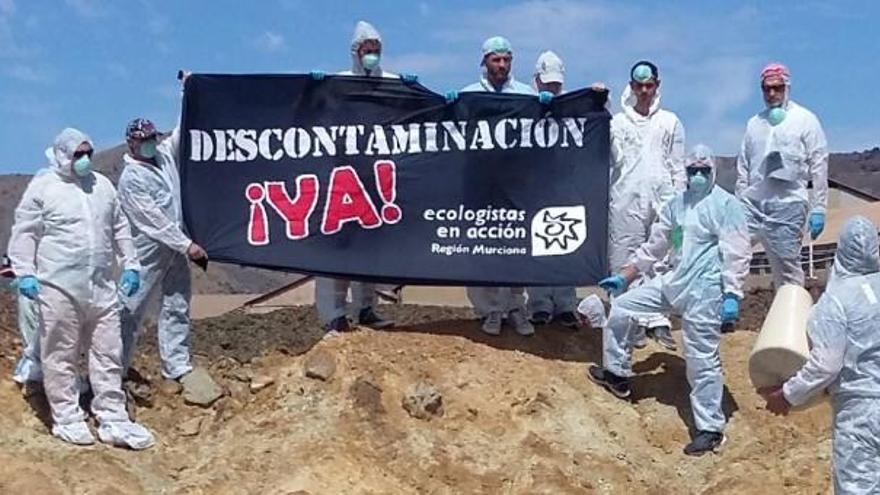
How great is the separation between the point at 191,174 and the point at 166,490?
2.61 meters

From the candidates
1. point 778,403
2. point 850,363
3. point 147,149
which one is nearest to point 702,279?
point 778,403

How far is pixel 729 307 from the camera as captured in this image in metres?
8.68

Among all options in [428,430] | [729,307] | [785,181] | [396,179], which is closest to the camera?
[729,307]

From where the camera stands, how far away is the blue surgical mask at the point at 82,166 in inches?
313

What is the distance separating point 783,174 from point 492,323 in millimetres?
2414

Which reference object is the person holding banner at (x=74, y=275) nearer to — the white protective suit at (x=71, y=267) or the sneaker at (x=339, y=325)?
the white protective suit at (x=71, y=267)

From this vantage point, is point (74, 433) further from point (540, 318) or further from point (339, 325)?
point (540, 318)

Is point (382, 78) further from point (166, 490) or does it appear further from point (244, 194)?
point (166, 490)

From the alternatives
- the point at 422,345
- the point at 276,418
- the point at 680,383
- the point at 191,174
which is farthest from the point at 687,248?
the point at 191,174

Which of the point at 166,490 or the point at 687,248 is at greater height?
the point at 687,248

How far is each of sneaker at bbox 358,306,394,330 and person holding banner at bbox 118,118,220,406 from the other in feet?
4.21

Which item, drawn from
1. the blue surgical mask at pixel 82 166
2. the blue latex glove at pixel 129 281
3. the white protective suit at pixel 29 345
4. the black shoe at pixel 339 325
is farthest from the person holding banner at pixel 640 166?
the white protective suit at pixel 29 345

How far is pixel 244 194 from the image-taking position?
9.76 metres

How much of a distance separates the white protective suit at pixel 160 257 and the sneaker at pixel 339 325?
1044 millimetres
